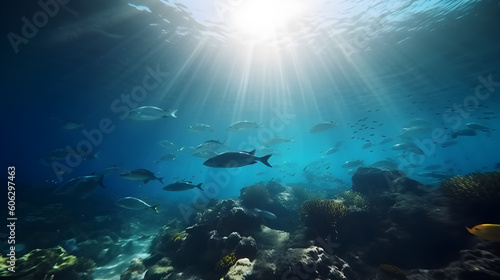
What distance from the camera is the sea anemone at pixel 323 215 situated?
22.9ft

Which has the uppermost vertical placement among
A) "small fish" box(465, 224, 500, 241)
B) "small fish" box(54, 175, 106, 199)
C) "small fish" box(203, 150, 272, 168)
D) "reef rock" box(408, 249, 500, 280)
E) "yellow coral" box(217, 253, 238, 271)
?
"small fish" box(203, 150, 272, 168)

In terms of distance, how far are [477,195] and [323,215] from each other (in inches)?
183

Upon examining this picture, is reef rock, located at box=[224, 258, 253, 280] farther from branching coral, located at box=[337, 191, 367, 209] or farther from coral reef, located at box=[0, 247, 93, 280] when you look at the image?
coral reef, located at box=[0, 247, 93, 280]

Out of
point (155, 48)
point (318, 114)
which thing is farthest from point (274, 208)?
point (318, 114)

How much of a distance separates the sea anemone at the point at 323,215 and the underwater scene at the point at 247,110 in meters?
0.05

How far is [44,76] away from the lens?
647 inches

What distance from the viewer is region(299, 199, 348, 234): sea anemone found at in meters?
6.99

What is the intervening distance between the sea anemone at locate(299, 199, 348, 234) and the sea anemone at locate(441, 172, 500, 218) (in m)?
3.42

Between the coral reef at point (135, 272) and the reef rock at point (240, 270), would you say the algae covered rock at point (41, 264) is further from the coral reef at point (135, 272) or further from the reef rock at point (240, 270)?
the reef rock at point (240, 270)

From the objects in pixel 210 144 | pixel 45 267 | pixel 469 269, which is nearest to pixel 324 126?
pixel 210 144

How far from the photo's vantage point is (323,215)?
709cm

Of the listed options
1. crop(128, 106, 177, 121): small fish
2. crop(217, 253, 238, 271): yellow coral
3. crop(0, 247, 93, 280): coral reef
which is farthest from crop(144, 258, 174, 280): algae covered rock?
crop(128, 106, 177, 121): small fish

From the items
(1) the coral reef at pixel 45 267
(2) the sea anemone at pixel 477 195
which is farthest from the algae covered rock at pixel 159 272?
(2) the sea anemone at pixel 477 195

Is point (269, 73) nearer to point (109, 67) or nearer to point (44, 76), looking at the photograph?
point (109, 67)
